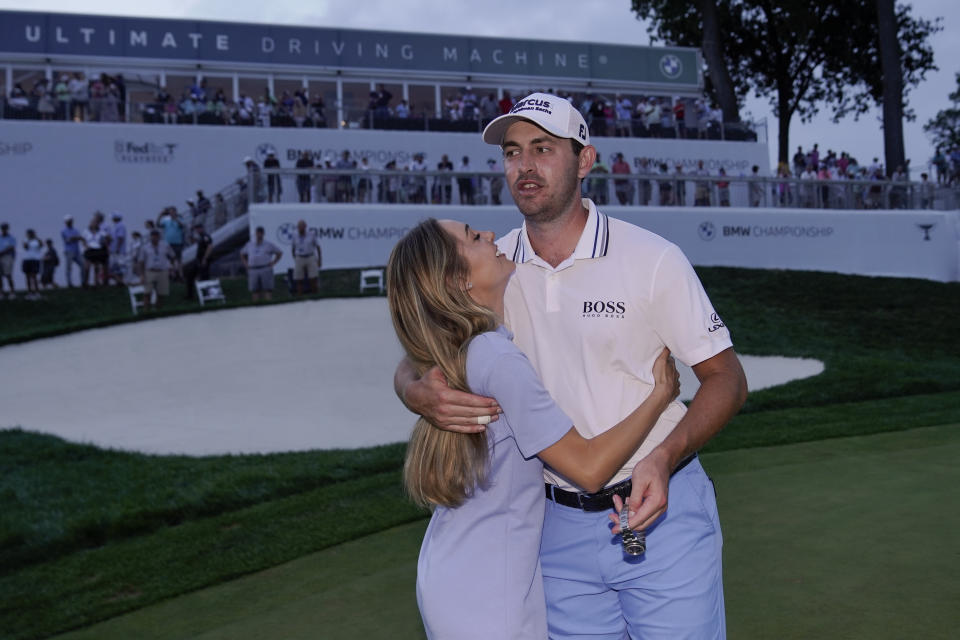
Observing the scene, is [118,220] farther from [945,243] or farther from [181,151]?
[945,243]

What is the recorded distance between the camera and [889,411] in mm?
10539

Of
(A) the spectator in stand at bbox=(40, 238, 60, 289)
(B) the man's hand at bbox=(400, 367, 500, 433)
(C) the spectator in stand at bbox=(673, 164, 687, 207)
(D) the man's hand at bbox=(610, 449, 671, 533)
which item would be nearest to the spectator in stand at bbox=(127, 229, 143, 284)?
(A) the spectator in stand at bbox=(40, 238, 60, 289)

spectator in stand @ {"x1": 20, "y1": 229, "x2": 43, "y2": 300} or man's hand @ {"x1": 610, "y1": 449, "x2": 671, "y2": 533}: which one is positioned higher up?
spectator in stand @ {"x1": 20, "y1": 229, "x2": 43, "y2": 300}

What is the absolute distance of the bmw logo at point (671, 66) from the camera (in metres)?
42.5

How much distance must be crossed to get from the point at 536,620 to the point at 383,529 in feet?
13.3

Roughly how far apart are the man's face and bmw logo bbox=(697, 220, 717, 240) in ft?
82.4

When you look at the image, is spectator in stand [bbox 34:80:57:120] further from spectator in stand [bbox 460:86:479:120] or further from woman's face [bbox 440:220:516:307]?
woman's face [bbox 440:220:516:307]

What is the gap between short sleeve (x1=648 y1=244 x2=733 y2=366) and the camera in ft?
9.66

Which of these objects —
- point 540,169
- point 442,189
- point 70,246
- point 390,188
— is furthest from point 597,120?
point 540,169

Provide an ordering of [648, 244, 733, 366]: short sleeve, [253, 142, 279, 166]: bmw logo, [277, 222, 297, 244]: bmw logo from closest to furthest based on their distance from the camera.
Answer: [648, 244, 733, 366]: short sleeve < [277, 222, 297, 244]: bmw logo < [253, 142, 279, 166]: bmw logo

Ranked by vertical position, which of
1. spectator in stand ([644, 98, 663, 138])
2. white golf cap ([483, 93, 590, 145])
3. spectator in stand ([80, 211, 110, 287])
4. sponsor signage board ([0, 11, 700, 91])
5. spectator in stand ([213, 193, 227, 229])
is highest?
sponsor signage board ([0, 11, 700, 91])

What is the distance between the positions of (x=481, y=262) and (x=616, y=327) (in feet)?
1.53

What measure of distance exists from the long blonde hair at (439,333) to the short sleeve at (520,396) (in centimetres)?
9

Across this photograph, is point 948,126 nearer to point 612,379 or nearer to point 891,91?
point 891,91
